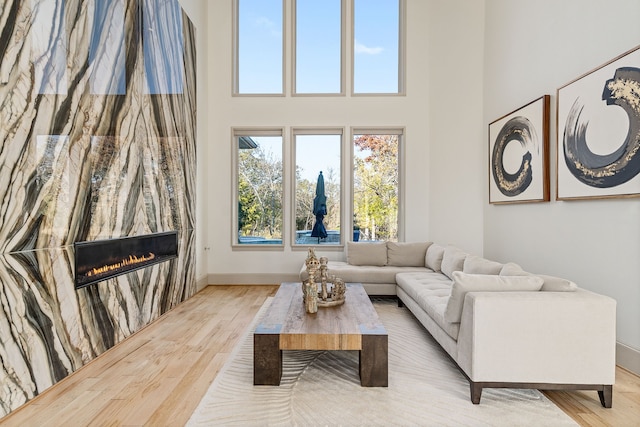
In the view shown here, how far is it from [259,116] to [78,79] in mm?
3245

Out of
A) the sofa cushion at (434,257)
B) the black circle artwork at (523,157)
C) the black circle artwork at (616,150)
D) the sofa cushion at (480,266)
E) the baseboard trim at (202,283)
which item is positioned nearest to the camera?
the black circle artwork at (616,150)

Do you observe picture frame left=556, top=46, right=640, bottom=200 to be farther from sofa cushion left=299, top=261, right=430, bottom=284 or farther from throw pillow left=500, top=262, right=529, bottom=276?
sofa cushion left=299, top=261, right=430, bottom=284

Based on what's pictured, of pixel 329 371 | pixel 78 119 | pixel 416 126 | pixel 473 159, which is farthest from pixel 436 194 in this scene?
pixel 78 119

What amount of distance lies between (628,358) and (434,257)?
2.16 m

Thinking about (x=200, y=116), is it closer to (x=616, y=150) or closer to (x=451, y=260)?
(x=451, y=260)

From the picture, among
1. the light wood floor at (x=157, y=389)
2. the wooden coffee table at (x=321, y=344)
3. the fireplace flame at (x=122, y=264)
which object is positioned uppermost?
the fireplace flame at (x=122, y=264)

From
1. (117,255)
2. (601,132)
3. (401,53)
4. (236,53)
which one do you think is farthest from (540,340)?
(236,53)

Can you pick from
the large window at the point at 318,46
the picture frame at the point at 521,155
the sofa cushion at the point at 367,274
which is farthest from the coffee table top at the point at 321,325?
the large window at the point at 318,46

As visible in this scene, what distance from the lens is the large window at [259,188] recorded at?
5.85 m

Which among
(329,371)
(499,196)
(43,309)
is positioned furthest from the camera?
(499,196)

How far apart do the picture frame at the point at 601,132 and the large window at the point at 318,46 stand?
11.1ft

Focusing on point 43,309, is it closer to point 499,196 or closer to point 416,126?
point 499,196

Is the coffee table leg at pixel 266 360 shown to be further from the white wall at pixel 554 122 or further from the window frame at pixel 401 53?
the window frame at pixel 401 53

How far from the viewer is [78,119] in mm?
2674
